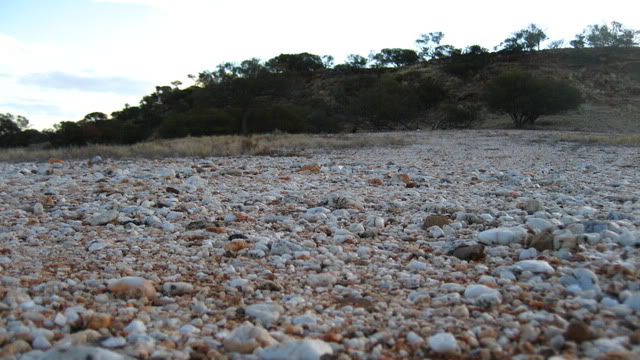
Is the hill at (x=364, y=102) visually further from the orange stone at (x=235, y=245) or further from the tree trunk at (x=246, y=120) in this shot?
the orange stone at (x=235, y=245)

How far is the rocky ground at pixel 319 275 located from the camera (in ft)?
6.49

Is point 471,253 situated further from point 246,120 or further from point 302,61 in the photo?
point 302,61

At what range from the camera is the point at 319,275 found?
9.16 ft

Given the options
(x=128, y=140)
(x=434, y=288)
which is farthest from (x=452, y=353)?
(x=128, y=140)

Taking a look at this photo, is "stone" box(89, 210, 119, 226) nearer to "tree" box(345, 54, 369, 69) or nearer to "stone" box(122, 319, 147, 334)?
"stone" box(122, 319, 147, 334)

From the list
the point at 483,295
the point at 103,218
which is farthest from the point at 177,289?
the point at 103,218

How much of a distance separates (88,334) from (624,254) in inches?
103

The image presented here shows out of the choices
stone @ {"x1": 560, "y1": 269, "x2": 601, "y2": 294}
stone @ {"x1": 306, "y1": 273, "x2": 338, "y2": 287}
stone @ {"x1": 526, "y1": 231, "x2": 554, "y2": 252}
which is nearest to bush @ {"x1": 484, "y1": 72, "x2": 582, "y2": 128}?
stone @ {"x1": 526, "y1": 231, "x2": 554, "y2": 252}

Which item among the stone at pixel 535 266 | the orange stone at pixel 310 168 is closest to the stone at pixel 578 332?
the stone at pixel 535 266

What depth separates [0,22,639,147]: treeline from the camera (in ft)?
100

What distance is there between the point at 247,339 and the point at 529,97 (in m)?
29.0

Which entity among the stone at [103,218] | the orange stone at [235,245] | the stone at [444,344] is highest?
the stone at [103,218]

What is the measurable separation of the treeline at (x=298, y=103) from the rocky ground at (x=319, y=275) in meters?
24.5

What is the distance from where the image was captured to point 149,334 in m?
2.09
